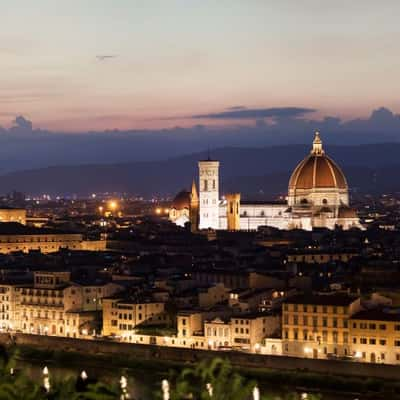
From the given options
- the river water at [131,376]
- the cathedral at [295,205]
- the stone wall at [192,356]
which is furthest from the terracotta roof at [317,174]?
the river water at [131,376]

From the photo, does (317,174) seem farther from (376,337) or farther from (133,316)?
(376,337)

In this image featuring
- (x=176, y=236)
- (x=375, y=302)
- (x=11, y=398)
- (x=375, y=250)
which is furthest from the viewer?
(x=176, y=236)

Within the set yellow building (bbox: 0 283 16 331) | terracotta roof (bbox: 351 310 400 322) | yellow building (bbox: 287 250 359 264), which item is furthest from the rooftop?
yellow building (bbox: 287 250 359 264)

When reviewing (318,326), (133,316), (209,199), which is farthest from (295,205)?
(318,326)

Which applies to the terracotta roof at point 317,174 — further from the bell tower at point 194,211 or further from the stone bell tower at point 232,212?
the bell tower at point 194,211

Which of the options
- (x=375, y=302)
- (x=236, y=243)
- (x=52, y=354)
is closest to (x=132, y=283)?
(x=52, y=354)

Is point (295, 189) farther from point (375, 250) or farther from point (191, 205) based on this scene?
point (375, 250)
